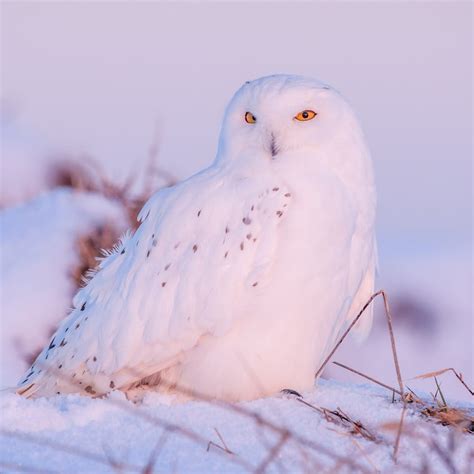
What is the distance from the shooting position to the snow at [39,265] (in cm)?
760

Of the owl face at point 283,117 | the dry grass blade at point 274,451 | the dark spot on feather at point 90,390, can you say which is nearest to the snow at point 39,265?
the dark spot on feather at point 90,390

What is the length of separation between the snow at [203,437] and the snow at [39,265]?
10.7ft

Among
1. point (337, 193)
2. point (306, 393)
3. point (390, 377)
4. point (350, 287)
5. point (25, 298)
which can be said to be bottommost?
point (390, 377)

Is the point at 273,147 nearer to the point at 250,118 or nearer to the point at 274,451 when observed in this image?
the point at 250,118

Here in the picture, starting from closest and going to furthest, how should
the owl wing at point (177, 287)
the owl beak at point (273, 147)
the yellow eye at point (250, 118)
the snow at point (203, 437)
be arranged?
the snow at point (203, 437), the owl wing at point (177, 287), the owl beak at point (273, 147), the yellow eye at point (250, 118)

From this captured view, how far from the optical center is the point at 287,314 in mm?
4543

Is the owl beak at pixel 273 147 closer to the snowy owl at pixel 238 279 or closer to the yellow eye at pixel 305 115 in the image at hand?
the snowy owl at pixel 238 279

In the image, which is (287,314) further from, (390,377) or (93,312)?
(390,377)

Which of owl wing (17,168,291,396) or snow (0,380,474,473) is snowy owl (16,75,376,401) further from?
snow (0,380,474,473)

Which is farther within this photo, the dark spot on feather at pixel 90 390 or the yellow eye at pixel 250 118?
the yellow eye at pixel 250 118

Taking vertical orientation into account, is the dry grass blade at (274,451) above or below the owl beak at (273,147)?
below

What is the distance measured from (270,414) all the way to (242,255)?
74 cm

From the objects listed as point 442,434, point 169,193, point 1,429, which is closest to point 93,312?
point 169,193

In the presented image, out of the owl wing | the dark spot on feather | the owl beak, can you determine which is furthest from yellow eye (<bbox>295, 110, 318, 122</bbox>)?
the dark spot on feather
